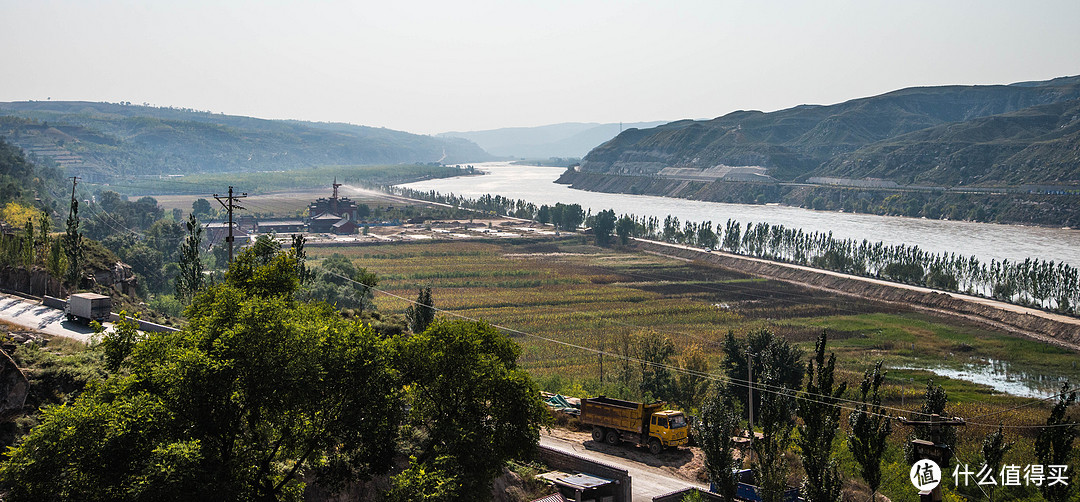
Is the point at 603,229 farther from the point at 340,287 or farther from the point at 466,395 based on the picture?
the point at 466,395

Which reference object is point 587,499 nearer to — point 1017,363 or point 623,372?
point 623,372

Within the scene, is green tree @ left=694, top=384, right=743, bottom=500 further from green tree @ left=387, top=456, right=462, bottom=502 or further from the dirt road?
the dirt road

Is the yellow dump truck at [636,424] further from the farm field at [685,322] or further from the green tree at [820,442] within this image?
the green tree at [820,442]

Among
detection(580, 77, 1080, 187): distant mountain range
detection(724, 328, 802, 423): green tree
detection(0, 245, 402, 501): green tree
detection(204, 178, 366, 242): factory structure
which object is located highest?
detection(580, 77, 1080, 187): distant mountain range

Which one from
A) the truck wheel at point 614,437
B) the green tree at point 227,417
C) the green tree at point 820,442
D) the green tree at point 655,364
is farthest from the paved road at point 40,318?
the green tree at point 820,442

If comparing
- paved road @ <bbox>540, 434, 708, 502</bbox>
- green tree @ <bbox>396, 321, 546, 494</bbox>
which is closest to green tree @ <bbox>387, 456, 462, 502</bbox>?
green tree @ <bbox>396, 321, 546, 494</bbox>

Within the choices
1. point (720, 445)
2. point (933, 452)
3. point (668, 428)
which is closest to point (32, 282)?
point (668, 428)
